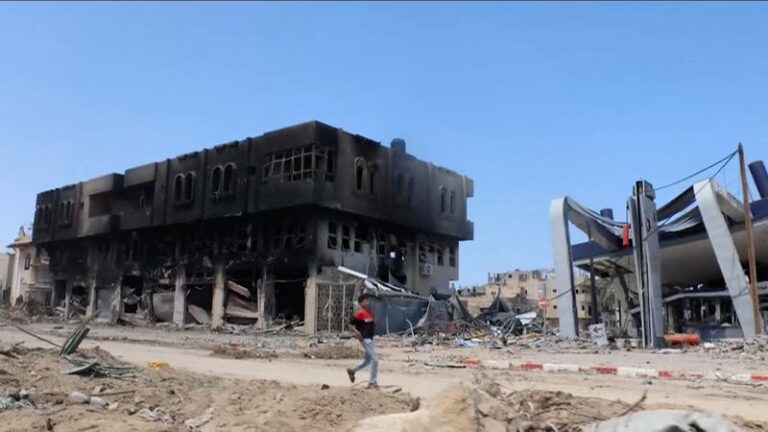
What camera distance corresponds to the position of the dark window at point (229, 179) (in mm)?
38875

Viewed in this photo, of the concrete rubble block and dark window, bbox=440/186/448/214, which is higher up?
dark window, bbox=440/186/448/214

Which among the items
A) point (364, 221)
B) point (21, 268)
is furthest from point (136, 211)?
point (21, 268)

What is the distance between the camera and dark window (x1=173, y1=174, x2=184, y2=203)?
42.1 metres

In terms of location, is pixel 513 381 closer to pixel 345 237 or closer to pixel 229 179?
pixel 345 237

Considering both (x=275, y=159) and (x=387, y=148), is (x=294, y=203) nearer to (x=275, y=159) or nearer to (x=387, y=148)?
(x=275, y=159)

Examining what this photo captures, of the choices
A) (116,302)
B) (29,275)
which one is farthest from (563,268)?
(29,275)

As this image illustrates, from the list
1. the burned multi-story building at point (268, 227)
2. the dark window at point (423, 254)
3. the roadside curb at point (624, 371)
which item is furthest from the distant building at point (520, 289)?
the roadside curb at point (624, 371)

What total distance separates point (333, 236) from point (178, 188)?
12353 mm

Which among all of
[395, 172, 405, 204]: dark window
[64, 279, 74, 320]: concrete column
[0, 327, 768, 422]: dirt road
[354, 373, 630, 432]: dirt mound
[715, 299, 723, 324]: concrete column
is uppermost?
[395, 172, 405, 204]: dark window

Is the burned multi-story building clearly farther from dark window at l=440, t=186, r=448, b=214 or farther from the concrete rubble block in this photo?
the concrete rubble block

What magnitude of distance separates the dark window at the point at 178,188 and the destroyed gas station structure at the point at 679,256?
24.2m

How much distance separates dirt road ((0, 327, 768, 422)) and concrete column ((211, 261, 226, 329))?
20.5 meters

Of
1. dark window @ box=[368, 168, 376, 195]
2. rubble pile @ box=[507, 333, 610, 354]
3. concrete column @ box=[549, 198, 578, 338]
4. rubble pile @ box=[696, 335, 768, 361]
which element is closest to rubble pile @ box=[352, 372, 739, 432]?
rubble pile @ box=[696, 335, 768, 361]

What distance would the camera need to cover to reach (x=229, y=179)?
39.4 meters
